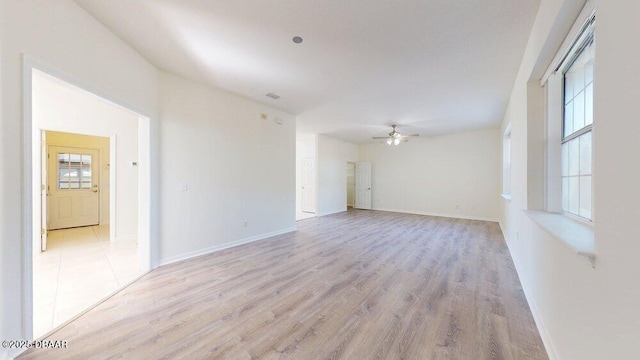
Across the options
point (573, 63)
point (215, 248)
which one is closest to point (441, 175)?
point (573, 63)

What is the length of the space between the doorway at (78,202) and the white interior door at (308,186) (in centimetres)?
484

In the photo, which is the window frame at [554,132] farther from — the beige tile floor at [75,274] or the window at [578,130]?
the beige tile floor at [75,274]

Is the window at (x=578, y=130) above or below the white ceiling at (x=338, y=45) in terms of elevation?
below

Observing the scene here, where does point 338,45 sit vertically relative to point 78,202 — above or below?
above

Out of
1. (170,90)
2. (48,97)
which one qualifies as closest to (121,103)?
(170,90)

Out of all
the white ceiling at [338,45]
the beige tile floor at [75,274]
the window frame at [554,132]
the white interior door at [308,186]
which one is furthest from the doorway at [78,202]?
the white interior door at [308,186]

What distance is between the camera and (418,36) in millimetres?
2361

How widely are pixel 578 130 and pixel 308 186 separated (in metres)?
6.91

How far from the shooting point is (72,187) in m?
5.49

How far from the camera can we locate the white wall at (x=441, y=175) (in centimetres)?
675

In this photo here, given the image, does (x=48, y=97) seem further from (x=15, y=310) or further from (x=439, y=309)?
(x=439, y=309)

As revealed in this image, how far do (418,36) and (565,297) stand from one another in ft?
8.16

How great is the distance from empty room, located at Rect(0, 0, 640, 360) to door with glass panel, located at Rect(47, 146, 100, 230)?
0.42 m

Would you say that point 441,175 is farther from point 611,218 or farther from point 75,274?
point 75,274
